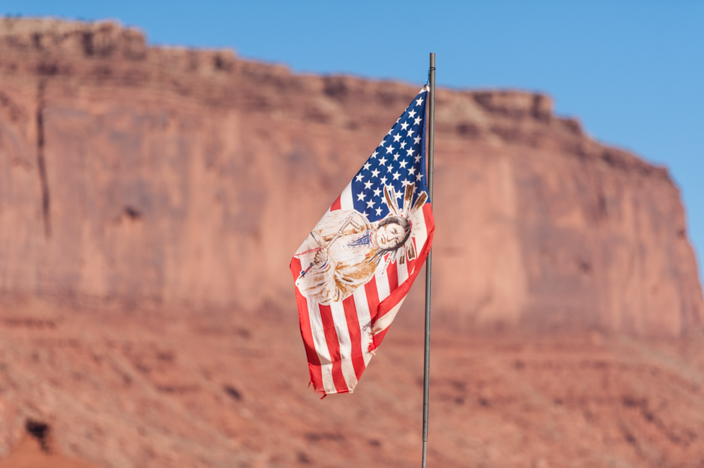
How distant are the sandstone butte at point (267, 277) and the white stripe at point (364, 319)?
2368 cm

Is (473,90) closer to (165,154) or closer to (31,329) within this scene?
(165,154)

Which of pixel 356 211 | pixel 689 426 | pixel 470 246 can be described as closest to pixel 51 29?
pixel 470 246

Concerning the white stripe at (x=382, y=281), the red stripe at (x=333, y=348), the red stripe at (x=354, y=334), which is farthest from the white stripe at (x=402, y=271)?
the red stripe at (x=333, y=348)

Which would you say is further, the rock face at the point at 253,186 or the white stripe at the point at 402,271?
the rock face at the point at 253,186

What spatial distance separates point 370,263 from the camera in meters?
12.5

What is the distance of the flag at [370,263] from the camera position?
483 inches

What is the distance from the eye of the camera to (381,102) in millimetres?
61531

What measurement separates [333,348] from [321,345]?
13cm

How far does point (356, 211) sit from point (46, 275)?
37419mm

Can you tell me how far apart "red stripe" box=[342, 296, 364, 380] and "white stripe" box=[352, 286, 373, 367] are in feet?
0.10

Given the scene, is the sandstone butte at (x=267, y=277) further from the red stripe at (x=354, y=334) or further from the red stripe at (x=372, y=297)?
the red stripe at (x=372, y=297)

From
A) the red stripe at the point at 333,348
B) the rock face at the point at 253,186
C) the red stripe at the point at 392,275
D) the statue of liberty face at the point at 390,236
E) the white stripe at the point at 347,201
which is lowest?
Answer: the red stripe at the point at 333,348

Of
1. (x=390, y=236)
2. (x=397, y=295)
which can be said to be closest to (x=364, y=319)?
(x=397, y=295)

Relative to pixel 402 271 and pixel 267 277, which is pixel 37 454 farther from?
pixel 402 271
